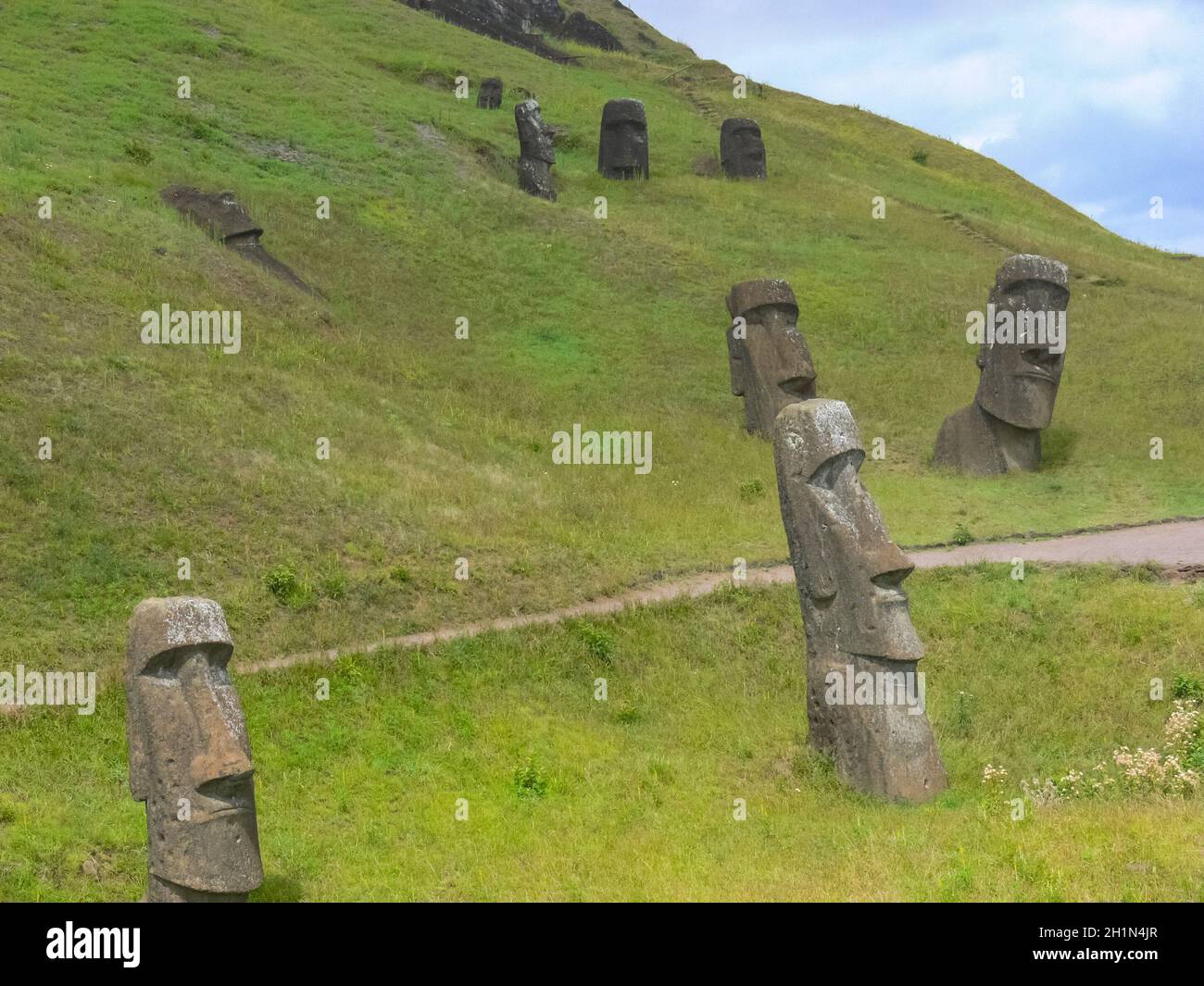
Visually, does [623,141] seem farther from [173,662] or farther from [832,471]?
[173,662]

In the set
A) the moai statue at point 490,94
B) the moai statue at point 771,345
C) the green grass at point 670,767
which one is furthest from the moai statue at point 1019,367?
the moai statue at point 490,94

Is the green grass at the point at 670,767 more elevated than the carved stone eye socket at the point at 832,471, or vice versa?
the carved stone eye socket at the point at 832,471

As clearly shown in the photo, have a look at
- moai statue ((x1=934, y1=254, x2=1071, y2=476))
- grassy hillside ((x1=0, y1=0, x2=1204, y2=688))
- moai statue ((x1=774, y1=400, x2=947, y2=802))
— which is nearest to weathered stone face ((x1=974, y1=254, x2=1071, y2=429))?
moai statue ((x1=934, y1=254, x2=1071, y2=476))

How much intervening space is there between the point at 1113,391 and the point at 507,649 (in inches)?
779

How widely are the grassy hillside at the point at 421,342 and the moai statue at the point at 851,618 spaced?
19.2ft

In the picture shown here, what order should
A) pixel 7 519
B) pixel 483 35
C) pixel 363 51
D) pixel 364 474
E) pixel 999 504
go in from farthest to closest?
pixel 483 35 → pixel 363 51 → pixel 999 504 → pixel 364 474 → pixel 7 519

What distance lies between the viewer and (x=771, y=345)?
27203mm

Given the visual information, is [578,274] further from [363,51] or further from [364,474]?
[363,51]

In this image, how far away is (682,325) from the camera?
35719 mm

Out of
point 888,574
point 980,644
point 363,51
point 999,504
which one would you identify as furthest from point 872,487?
point 363,51

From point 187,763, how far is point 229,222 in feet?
82.1

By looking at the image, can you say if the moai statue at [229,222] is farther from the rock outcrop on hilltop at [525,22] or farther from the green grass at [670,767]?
the rock outcrop on hilltop at [525,22]

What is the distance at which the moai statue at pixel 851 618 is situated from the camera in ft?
40.0

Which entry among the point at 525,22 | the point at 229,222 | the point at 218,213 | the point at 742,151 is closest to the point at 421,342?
the point at 229,222
